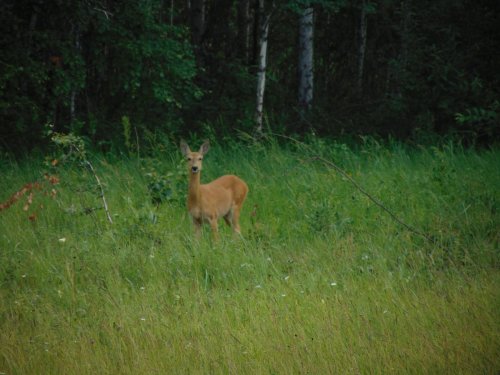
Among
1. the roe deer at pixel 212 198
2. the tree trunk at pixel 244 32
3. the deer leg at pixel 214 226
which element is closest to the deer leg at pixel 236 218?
the roe deer at pixel 212 198

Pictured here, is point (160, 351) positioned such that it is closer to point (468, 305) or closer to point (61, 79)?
point (468, 305)

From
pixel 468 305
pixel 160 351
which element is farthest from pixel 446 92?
pixel 160 351

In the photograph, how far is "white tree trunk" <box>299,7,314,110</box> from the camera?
50.6 ft

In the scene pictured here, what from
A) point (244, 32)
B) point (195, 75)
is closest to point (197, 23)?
point (244, 32)

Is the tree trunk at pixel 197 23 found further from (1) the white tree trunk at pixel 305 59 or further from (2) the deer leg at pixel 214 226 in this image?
(2) the deer leg at pixel 214 226

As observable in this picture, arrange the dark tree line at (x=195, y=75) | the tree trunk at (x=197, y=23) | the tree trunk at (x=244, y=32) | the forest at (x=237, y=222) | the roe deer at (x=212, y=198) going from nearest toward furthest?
the forest at (x=237, y=222) → the roe deer at (x=212, y=198) → the dark tree line at (x=195, y=75) → the tree trunk at (x=197, y=23) → the tree trunk at (x=244, y=32)

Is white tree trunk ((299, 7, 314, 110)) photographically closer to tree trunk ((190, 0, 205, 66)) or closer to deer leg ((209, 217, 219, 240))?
tree trunk ((190, 0, 205, 66))

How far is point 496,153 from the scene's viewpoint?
424 inches

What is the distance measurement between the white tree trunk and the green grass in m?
6.68

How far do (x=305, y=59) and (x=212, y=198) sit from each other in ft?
26.9

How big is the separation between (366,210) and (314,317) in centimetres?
312

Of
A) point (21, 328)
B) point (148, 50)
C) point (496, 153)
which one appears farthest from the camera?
point (148, 50)

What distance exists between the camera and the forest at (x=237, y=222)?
4.62 meters

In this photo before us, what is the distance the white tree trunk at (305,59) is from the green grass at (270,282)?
6683 mm
